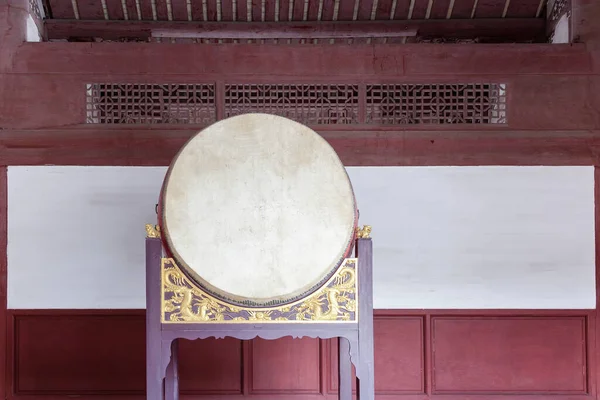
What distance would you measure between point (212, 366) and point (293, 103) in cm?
184

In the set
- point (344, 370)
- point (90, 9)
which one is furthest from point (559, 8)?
point (90, 9)

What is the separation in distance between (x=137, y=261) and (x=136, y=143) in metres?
0.77

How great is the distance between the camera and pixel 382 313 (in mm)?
3250

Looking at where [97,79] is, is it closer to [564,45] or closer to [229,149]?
[229,149]

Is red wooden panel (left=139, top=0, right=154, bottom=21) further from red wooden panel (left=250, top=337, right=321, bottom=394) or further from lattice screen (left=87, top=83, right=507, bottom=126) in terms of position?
red wooden panel (left=250, top=337, right=321, bottom=394)

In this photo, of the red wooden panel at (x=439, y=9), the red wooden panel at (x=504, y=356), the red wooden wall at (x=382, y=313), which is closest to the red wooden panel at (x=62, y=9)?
the red wooden wall at (x=382, y=313)

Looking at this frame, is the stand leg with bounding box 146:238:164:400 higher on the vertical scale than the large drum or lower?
lower

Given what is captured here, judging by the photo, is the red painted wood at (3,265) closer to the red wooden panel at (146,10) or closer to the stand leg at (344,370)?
the red wooden panel at (146,10)

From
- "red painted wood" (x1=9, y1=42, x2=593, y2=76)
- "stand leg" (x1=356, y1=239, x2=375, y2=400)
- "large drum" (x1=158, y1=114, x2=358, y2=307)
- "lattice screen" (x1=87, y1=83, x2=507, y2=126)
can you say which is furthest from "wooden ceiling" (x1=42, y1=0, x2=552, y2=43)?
"stand leg" (x1=356, y1=239, x2=375, y2=400)

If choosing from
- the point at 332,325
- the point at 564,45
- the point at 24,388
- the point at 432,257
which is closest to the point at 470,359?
the point at 432,257

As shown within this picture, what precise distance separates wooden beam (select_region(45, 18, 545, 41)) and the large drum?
1657 millimetres

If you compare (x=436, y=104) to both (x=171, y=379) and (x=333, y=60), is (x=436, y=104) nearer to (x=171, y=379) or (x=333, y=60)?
(x=333, y=60)

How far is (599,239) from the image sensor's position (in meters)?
3.30

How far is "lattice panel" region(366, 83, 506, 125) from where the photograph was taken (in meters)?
3.33
